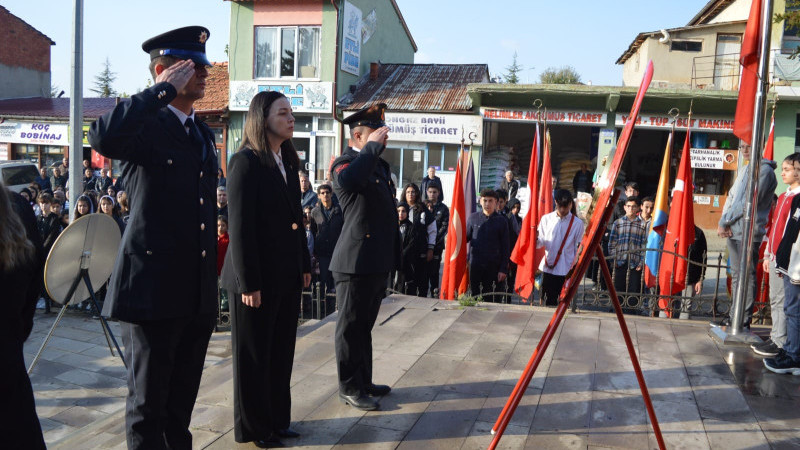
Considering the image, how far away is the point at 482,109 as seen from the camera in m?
17.3

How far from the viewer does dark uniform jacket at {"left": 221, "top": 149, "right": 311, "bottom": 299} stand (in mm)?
3244

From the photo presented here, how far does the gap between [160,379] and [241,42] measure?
18.7 m

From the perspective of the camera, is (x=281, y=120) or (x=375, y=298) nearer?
(x=281, y=120)

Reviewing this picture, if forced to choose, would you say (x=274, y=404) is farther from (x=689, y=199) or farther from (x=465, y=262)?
(x=689, y=199)

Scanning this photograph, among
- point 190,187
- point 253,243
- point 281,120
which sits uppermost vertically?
point 281,120

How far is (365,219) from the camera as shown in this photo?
4.05 m

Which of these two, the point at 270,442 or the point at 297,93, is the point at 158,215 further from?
the point at 297,93

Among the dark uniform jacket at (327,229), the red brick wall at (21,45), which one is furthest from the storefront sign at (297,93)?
the red brick wall at (21,45)

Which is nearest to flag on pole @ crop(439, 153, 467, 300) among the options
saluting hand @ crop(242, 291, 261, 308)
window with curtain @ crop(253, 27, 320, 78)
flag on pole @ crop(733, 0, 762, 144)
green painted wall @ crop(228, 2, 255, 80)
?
flag on pole @ crop(733, 0, 762, 144)

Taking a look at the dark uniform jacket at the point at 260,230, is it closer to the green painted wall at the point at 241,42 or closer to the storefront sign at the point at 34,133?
the green painted wall at the point at 241,42

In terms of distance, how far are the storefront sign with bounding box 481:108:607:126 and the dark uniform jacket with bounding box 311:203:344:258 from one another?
9.73 m

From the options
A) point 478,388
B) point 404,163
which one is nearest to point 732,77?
point 404,163

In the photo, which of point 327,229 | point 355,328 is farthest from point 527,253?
point 355,328

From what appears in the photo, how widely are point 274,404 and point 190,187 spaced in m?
1.41
